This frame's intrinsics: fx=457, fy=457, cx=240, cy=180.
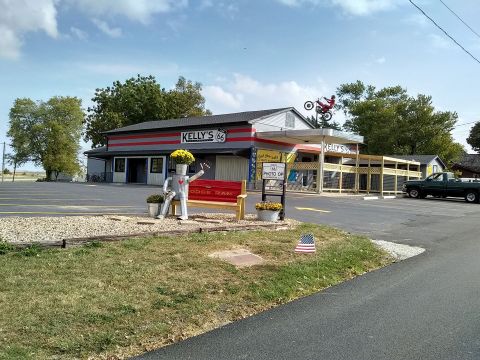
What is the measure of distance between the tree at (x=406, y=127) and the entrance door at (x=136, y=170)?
26891 millimetres

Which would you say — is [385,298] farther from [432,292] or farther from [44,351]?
[44,351]

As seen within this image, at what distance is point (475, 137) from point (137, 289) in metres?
80.9

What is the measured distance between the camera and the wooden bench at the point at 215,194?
12727mm

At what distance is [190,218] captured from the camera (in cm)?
1227

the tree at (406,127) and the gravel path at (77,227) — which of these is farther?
the tree at (406,127)

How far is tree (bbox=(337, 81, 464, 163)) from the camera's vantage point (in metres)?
49.3

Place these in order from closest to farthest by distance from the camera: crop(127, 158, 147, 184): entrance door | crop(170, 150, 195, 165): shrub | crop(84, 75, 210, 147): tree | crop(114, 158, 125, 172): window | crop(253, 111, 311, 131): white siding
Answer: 1. crop(170, 150, 195, 165): shrub
2. crop(253, 111, 311, 131): white siding
3. crop(127, 158, 147, 184): entrance door
4. crop(114, 158, 125, 172): window
5. crop(84, 75, 210, 147): tree

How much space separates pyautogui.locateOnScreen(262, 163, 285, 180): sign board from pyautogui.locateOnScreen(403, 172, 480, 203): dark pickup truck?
2097cm

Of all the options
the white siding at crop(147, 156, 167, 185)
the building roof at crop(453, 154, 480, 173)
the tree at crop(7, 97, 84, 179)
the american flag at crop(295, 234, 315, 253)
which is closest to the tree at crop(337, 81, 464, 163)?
the building roof at crop(453, 154, 480, 173)

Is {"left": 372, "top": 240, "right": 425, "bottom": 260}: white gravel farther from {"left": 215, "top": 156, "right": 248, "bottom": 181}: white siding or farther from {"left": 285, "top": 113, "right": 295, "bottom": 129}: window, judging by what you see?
{"left": 285, "top": 113, "right": 295, "bottom": 129}: window

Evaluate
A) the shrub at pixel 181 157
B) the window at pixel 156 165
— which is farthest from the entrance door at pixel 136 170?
the shrub at pixel 181 157

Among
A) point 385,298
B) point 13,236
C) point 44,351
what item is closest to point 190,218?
point 13,236

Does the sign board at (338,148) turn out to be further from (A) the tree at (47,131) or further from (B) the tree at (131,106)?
(A) the tree at (47,131)

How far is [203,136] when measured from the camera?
37.9 meters
